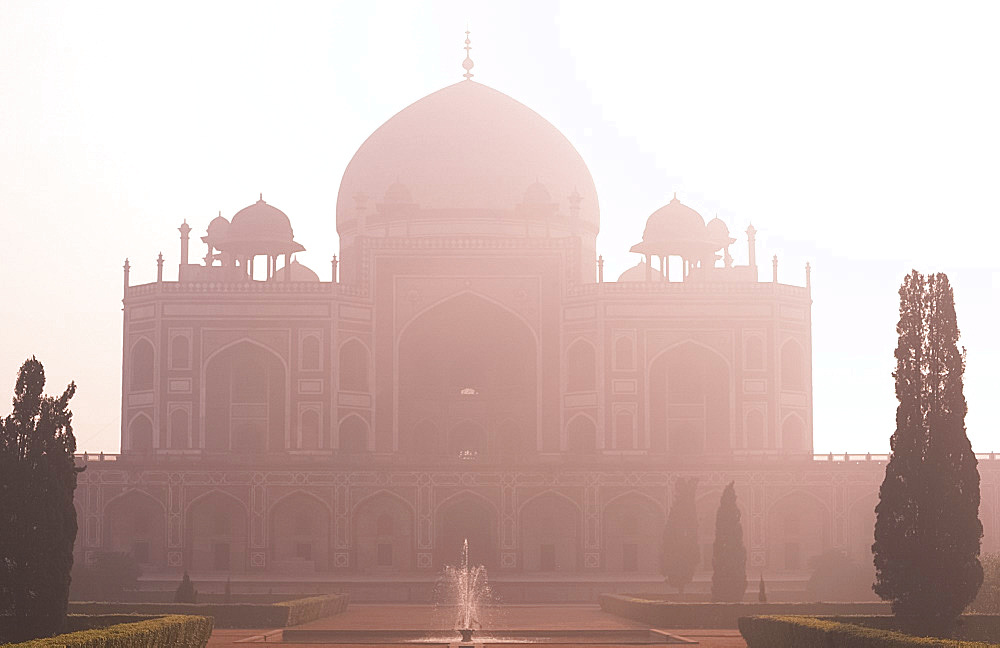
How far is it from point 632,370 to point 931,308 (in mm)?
24717

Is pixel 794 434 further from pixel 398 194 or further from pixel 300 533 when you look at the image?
pixel 300 533

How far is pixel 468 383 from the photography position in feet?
148

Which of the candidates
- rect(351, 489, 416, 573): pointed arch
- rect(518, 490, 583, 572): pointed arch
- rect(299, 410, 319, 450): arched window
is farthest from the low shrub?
rect(299, 410, 319, 450): arched window

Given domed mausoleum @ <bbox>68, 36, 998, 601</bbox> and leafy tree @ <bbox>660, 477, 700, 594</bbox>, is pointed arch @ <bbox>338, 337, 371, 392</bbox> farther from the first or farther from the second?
leafy tree @ <bbox>660, 477, 700, 594</bbox>

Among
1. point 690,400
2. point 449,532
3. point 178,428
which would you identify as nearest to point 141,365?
point 178,428

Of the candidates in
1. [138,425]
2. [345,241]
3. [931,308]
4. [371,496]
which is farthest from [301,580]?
[931,308]

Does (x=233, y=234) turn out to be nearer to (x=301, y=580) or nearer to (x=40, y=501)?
(x=301, y=580)

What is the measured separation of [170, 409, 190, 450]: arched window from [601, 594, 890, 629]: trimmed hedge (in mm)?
19120

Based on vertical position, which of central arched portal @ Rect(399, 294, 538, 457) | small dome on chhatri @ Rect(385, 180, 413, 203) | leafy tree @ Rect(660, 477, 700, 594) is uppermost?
small dome on chhatri @ Rect(385, 180, 413, 203)

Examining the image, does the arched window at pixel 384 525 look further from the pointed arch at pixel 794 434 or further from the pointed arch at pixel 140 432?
the pointed arch at pixel 794 434

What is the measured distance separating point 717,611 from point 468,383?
21745 millimetres

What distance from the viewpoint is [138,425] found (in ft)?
140

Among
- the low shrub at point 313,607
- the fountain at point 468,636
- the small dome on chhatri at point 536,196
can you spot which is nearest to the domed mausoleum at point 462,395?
the small dome on chhatri at point 536,196

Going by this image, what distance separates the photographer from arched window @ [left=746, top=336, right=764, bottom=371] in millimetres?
43062
